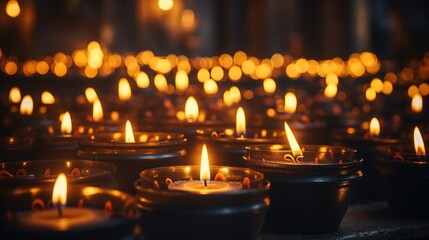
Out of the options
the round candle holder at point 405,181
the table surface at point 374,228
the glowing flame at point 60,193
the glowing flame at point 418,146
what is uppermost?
the glowing flame at point 418,146

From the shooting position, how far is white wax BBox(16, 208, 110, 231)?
4.69 ft

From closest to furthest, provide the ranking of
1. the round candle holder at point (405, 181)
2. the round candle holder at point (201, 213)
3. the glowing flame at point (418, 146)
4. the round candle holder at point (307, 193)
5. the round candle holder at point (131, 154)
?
1. the round candle holder at point (201, 213)
2. the round candle holder at point (307, 193)
3. the round candle holder at point (131, 154)
4. the round candle holder at point (405, 181)
5. the glowing flame at point (418, 146)

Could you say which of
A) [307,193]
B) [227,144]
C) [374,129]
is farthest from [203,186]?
[374,129]

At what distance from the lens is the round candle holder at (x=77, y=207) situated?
1.35 metres

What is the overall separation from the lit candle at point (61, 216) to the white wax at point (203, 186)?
36 cm

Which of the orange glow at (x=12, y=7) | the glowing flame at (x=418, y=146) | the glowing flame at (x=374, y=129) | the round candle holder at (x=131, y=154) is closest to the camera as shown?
the round candle holder at (x=131, y=154)

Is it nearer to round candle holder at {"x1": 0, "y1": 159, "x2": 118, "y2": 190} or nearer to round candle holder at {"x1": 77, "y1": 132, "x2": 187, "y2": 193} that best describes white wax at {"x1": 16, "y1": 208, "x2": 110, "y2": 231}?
round candle holder at {"x1": 0, "y1": 159, "x2": 118, "y2": 190}

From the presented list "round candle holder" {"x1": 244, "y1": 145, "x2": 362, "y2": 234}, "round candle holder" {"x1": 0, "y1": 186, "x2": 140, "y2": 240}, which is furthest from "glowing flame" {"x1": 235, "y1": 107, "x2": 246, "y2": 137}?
"round candle holder" {"x1": 0, "y1": 186, "x2": 140, "y2": 240}

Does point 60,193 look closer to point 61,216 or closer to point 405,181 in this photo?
point 61,216

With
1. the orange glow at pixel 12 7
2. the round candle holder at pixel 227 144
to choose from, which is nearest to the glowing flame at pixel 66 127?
the round candle holder at pixel 227 144

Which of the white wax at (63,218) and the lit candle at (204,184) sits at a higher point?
the lit candle at (204,184)

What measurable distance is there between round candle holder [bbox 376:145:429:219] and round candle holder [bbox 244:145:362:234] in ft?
0.99

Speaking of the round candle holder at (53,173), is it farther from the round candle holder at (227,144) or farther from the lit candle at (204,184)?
the round candle holder at (227,144)

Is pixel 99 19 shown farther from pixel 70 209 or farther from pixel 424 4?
pixel 70 209
